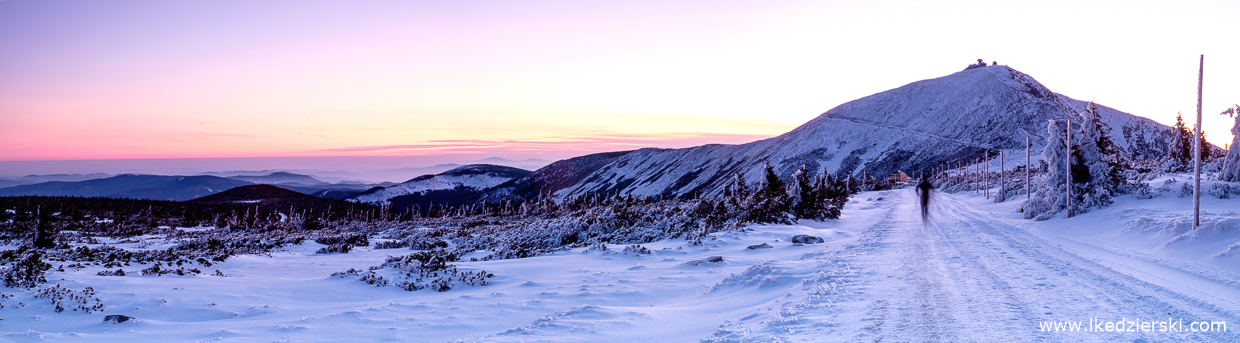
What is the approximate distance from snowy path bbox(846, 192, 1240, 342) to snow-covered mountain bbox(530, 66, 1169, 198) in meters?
112

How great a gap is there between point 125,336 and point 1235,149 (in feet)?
146

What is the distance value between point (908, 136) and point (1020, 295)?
149 meters

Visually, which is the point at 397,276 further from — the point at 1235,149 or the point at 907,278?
the point at 1235,149

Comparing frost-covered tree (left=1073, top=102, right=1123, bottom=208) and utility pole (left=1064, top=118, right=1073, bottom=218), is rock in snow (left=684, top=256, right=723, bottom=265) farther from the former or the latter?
frost-covered tree (left=1073, top=102, right=1123, bottom=208)

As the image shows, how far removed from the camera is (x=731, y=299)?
970 centimetres

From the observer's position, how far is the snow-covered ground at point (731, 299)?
720 cm

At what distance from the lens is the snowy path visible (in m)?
6.76

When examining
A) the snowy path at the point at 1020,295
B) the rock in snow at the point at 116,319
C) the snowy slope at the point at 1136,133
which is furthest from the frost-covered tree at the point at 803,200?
the snowy slope at the point at 1136,133

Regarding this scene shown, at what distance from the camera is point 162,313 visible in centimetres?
855

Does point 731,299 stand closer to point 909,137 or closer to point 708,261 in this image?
point 708,261

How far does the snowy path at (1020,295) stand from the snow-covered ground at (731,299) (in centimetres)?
3

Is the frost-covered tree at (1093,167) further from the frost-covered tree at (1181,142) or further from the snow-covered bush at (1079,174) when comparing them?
the frost-covered tree at (1181,142)

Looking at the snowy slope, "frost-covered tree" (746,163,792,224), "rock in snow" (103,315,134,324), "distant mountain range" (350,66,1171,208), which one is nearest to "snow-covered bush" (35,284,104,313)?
"rock in snow" (103,315,134,324)

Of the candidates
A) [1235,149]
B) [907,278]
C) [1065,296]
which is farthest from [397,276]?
[1235,149]
